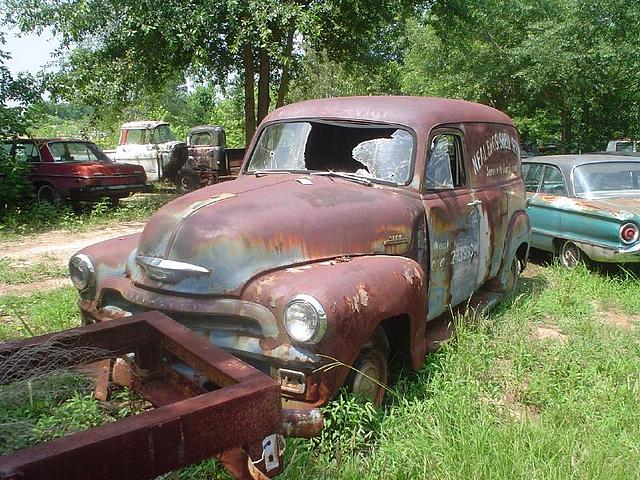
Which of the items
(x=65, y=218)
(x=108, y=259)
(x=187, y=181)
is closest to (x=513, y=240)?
(x=108, y=259)

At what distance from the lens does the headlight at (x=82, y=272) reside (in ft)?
12.1

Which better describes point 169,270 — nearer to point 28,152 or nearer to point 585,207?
point 585,207

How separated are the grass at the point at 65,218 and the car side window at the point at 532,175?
7427mm

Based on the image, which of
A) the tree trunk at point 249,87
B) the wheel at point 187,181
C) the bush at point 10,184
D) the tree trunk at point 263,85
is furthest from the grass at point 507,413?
the wheel at point 187,181

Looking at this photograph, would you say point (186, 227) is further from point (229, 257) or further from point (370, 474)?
point (370, 474)

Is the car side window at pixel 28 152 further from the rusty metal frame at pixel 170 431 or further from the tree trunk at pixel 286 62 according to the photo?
the rusty metal frame at pixel 170 431

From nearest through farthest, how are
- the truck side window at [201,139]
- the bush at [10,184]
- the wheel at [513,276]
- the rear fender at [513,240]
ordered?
1. the rear fender at [513,240]
2. the wheel at [513,276]
3. the bush at [10,184]
4. the truck side window at [201,139]

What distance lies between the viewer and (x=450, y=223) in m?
4.16

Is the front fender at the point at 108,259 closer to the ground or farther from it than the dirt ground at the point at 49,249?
farther from it

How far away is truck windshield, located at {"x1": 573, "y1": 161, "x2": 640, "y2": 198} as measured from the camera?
7.14 m

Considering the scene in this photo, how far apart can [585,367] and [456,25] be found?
1216 cm

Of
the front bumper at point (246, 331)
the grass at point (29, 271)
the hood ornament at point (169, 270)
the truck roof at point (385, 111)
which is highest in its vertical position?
the truck roof at point (385, 111)

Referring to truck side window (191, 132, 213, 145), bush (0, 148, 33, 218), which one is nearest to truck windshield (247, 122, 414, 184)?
bush (0, 148, 33, 218)

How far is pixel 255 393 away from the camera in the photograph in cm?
189
